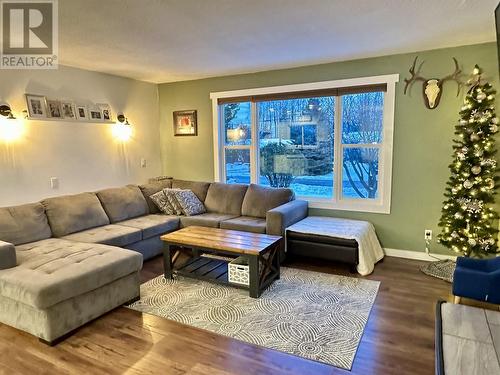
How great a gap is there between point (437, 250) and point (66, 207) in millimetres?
4404

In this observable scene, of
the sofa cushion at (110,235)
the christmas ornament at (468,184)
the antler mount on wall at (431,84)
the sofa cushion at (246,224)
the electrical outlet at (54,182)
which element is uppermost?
the antler mount on wall at (431,84)

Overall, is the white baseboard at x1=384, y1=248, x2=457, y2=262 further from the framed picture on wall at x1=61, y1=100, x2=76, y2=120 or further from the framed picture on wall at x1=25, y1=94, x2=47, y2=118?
the framed picture on wall at x1=25, y1=94, x2=47, y2=118

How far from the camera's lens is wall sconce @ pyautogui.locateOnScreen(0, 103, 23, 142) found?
3.58 meters

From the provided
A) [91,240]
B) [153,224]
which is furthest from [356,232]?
[91,240]

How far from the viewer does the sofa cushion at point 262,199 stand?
4402 mm

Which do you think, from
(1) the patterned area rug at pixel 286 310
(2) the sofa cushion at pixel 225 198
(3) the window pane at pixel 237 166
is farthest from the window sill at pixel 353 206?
(1) the patterned area rug at pixel 286 310

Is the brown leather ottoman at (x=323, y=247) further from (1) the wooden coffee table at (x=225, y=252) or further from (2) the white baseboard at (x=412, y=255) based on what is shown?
(2) the white baseboard at (x=412, y=255)

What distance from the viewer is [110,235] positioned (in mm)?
3670

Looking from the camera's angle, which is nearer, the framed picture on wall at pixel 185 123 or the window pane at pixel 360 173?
the window pane at pixel 360 173

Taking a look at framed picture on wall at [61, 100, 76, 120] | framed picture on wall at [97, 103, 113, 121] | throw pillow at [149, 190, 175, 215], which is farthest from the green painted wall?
framed picture on wall at [61, 100, 76, 120]

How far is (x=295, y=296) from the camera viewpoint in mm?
3096

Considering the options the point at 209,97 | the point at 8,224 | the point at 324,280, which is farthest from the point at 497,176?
the point at 8,224

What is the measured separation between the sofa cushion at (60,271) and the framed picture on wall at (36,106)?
1.60 meters

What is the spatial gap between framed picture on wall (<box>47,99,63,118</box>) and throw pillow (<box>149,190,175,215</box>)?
1587 mm
